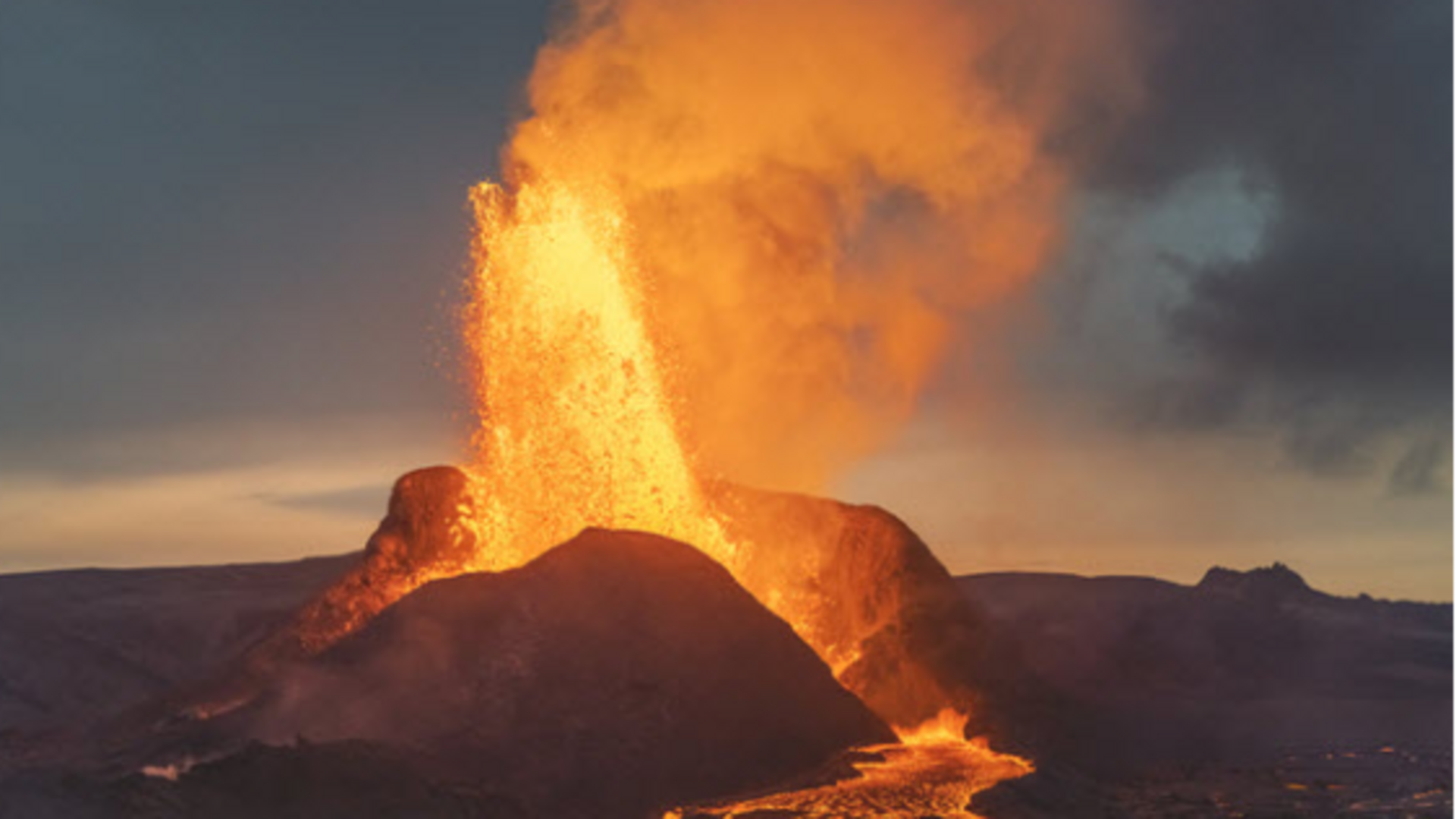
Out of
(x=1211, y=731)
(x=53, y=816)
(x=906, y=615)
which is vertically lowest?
(x=53, y=816)

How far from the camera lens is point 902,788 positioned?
30.4 m

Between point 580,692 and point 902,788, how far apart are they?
7.45 meters

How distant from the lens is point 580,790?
29.8 m

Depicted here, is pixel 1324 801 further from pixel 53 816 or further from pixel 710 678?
pixel 53 816

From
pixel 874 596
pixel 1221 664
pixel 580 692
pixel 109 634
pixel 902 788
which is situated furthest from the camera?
pixel 109 634

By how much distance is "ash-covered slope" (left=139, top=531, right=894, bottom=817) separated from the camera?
3039 cm

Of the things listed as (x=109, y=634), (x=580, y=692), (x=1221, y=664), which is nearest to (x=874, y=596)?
(x=580, y=692)

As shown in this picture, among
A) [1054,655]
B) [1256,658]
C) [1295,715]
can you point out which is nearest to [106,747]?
[1295,715]

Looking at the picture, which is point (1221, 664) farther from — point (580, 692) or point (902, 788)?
point (580, 692)

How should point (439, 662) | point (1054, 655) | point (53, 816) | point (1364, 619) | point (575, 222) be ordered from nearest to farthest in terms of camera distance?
point (53, 816), point (439, 662), point (575, 222), point (1054, 655), point (1364, 619)

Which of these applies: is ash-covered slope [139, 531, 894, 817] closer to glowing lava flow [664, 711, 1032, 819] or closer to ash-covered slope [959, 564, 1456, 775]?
glowing lava flow [664, 711, 1032, 819]

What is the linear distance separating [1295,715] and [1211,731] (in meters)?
5.53

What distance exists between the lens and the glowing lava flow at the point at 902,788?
27906mm

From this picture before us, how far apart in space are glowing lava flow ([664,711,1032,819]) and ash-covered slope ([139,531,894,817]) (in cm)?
132
